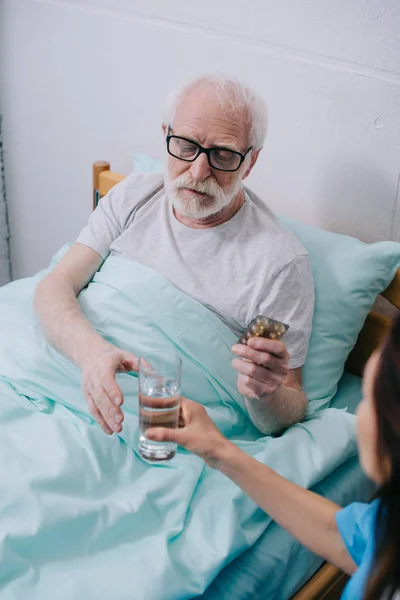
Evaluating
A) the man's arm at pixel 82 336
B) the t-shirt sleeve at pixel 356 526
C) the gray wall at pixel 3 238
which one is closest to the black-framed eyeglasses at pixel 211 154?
the man's arm at pixel 82 336

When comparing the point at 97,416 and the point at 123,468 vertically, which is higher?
the point at 97,416

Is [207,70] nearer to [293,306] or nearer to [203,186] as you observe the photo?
[203,186]

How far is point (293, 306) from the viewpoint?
165cm

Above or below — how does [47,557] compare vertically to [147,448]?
below

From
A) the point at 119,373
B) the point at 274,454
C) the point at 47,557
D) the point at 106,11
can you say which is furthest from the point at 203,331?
the point at 106,11

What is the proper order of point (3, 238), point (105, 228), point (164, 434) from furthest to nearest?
point (3, 238)
point (105, 228)
point (164, 434)

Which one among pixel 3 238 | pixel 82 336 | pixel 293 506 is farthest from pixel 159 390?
pixel 3 238

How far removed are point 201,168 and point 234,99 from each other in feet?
0.60

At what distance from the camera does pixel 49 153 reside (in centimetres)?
288

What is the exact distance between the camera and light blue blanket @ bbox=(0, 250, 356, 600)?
1.22m

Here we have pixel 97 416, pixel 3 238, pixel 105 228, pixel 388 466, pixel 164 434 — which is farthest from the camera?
pixel 3 238

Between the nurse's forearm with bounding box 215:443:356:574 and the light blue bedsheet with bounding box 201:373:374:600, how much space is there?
0.10m

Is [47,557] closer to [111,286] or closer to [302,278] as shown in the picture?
[111,286]

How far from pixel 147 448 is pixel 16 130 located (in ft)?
6.78
